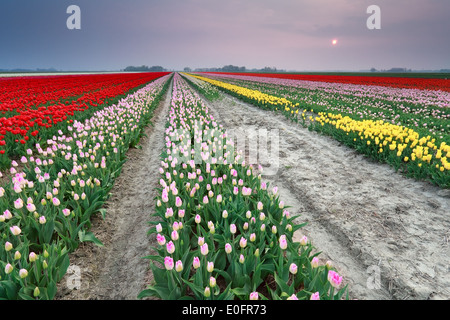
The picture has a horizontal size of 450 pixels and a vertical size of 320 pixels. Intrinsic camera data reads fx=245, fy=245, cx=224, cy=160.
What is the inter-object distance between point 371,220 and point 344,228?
573mm

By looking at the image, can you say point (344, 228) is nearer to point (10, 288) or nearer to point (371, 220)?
point (371, 220)

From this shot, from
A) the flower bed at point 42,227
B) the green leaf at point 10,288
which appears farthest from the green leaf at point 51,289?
the green leaf at point 10,288

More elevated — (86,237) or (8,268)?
(8,268)

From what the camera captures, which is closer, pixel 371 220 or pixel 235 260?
pixel 235 260

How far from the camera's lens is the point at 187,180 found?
14.6 ft

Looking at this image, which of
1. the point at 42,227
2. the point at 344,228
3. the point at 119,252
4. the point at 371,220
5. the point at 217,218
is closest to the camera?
the point at 42,227

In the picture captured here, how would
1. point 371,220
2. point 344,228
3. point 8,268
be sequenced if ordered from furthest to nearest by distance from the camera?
1. point 371,220
2. point 344,228
3. point 8,268

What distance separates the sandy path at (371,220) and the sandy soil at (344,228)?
0.01 metres

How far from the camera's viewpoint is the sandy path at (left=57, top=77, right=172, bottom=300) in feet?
9.53

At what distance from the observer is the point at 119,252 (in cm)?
363

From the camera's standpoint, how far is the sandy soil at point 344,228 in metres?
2.94

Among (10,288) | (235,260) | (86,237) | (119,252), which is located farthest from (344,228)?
(10,288)

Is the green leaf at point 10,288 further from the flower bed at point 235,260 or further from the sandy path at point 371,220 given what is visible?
the sandy path at point 371,220
